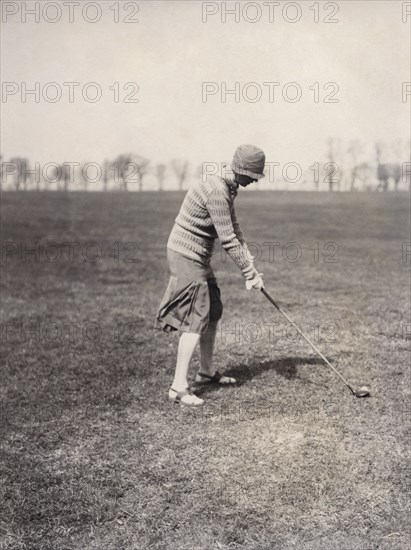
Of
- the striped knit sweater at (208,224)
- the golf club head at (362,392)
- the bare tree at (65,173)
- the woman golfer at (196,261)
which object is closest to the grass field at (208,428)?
the golf club head at (362,392)

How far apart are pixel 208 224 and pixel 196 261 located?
31cm

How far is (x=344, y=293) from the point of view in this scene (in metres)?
10.4

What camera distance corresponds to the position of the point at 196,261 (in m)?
5.07

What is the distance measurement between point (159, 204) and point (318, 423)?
29.5m

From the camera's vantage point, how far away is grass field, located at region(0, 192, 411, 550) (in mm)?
3379

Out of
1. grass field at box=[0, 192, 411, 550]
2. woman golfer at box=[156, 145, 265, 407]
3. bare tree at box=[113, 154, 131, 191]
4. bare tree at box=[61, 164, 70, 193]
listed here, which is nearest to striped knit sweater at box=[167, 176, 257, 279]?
woman golfer at box=[156, 145, 265, 407]

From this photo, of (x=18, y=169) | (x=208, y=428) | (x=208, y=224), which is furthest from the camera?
(x=18, y=169)

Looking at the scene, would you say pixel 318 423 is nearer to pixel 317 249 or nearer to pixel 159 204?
pixel 317 249

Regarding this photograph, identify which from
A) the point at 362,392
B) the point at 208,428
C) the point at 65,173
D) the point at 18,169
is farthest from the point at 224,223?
the point at 65,173

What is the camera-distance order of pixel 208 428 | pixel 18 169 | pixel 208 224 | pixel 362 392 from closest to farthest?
pixel 208 428, pixel 208 224, pixel 362 392, pixel 18 169

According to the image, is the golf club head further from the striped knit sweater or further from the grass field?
the striped knit sweater

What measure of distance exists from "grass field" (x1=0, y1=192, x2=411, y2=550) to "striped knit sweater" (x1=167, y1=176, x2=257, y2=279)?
3.91 feet

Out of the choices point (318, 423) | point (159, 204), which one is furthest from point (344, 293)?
point (159, 204)

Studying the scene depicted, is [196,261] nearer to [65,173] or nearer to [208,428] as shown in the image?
[208,428]
